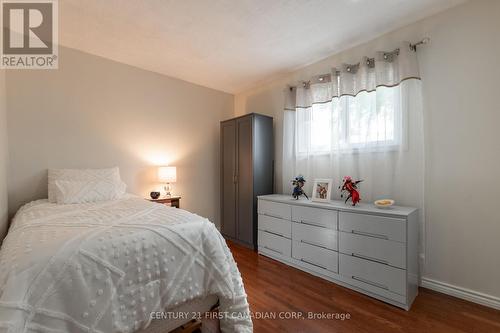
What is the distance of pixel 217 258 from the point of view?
1433 millimetres

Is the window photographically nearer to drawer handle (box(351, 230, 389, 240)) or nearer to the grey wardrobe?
the grey wardrobe

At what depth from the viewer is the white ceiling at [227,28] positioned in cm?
191

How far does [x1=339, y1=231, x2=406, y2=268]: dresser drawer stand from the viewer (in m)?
1.79

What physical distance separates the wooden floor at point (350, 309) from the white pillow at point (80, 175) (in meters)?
1.91

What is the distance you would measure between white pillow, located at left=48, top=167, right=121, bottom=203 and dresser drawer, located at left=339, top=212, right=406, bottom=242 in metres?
2.56

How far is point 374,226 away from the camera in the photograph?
6.36 ft

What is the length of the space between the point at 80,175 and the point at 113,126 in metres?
0.79

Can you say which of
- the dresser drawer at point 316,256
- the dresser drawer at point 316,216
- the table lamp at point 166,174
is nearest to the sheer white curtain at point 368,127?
the dresser drawer at point 316,216

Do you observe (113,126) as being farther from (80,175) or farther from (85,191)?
(85,191)

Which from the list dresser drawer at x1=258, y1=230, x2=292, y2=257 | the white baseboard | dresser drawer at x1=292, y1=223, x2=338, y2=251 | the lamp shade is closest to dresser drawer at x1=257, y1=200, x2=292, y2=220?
dresser drawer at x1=292, y1=223, x2=338, y2=251

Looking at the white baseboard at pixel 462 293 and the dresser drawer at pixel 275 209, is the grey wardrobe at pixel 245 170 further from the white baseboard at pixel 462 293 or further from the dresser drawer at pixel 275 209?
the white baseboard at pixel 462 293

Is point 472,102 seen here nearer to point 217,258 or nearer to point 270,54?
point 270,54

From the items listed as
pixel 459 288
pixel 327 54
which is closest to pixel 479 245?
pixel 459 288

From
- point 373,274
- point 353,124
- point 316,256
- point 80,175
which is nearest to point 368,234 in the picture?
point 373,274
